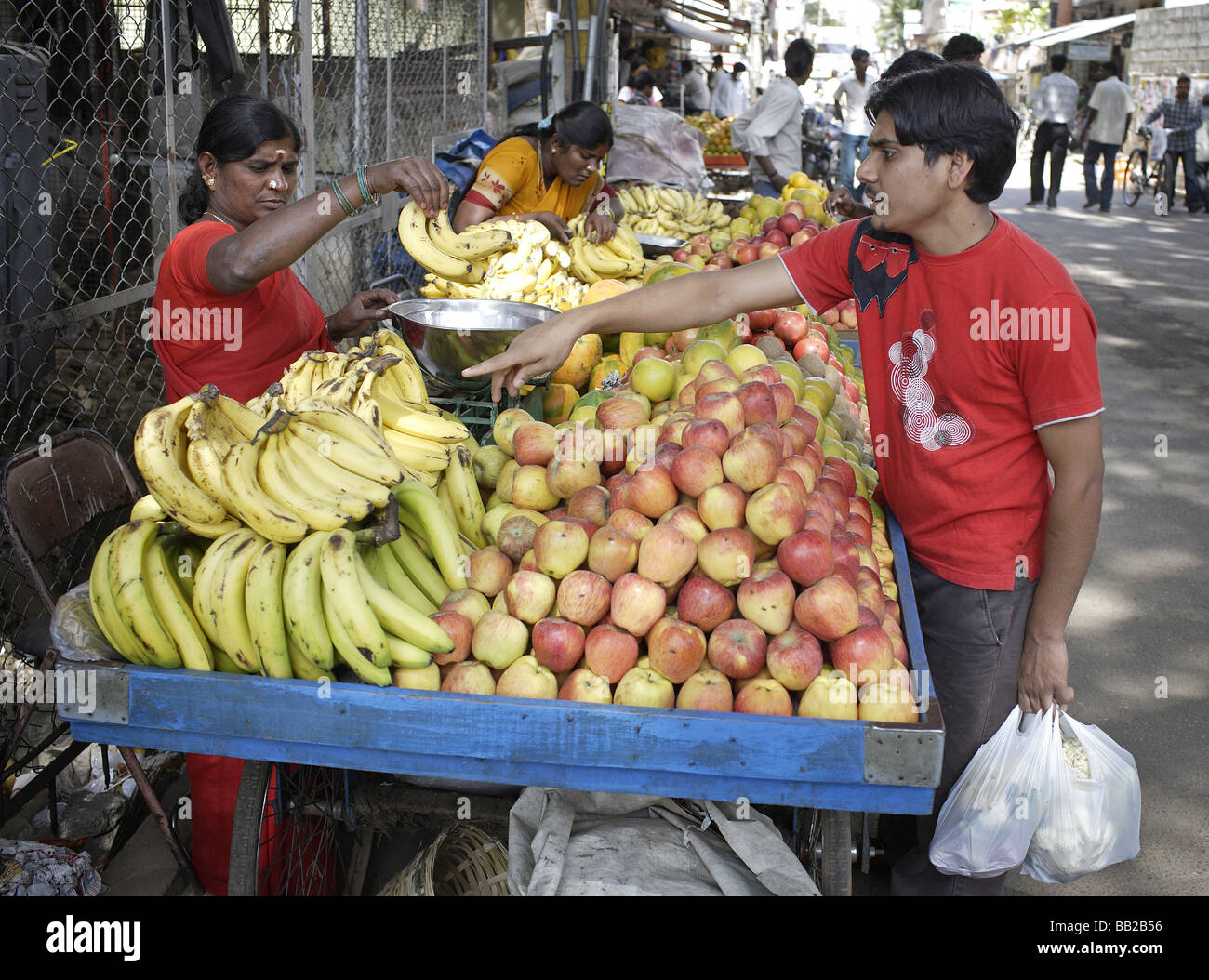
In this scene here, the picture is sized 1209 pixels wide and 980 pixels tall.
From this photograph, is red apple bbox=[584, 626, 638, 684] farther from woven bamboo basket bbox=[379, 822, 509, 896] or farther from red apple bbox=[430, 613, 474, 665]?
woven bamboo basket bbox=[379, 822, 509, 896]

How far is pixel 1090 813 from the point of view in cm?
214

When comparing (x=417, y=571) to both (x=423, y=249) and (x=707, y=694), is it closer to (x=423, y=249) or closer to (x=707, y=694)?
(x=707, y=694)

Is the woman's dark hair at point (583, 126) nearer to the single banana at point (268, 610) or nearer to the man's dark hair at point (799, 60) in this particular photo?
the single banana at point (268, 610)

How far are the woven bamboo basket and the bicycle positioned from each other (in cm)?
1723

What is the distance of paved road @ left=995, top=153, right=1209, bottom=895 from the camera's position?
3.08m

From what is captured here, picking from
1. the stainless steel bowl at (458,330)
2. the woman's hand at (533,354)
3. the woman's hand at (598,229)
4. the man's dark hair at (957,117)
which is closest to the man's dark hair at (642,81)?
the woman's hand at (598,229)

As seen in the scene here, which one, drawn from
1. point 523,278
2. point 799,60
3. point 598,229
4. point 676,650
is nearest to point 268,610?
point 676,650

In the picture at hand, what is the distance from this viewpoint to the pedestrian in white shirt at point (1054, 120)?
1428cm

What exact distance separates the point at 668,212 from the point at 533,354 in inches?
241

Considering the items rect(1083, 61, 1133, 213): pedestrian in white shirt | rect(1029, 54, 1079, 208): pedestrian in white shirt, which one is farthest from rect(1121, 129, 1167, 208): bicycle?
rect(1029, 54, 1079, 208): pedestrian in white shirt

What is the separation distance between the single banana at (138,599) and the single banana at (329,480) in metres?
0.34

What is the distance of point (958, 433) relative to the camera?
2197 millimetres
